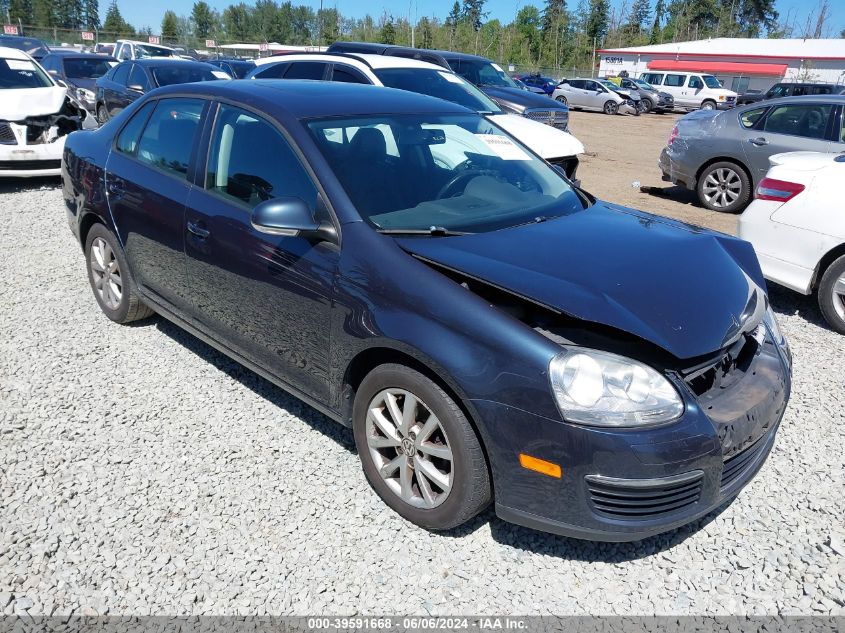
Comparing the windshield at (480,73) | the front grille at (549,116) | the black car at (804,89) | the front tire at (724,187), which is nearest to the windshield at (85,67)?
the windshield at (480,73)

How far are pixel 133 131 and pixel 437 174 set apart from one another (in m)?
2.21

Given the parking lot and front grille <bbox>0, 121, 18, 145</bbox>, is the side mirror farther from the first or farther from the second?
front grille <bbox>0, 121, 18, 145</bbox>

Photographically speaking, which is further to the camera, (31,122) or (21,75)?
(21,75)

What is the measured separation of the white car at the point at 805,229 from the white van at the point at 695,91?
30189 millimetres

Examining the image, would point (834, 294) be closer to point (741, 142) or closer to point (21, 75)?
point (741, 142)

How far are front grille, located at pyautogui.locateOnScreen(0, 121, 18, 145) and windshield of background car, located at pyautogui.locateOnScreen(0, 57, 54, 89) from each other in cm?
112

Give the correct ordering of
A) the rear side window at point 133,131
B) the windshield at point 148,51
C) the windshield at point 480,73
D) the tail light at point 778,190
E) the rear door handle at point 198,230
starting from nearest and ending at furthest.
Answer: the rear door handle at point 198,230
the rear side window at point 133,131
the tail light at point 778,190
the windshield at point 480,73
the windshield at point 148,51

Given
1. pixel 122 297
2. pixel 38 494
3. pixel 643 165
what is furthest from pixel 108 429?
pixel 643 165

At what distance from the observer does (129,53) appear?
72.2 ft

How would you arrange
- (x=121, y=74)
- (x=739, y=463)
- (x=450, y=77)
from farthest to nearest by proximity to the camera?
1. (x=121, y=74)
2. (x=450, y=77)
3. (x=739, y=463)

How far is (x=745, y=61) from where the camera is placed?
54375mm

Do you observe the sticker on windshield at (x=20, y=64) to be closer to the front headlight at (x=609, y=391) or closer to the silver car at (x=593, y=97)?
the front headlight at (x=609, y=391)

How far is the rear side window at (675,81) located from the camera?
33.8 m

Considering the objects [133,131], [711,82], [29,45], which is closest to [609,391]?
[133,131]
